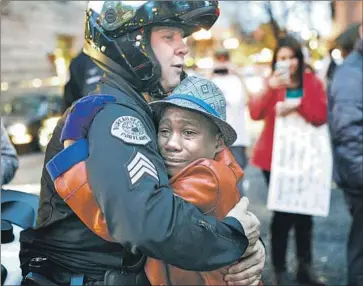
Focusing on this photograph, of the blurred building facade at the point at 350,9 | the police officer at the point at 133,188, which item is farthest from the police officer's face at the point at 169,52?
the blurred building facade at the point at 350,9

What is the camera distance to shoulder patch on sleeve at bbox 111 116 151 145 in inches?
61.2

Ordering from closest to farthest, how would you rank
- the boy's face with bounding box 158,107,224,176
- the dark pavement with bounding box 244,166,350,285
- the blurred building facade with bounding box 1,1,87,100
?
the boy's face with bounding box 158,107,224,176 → the blurred building facade with bounding box 1,1,87,100 → the dark pavement with bounding box 244,166,350,285

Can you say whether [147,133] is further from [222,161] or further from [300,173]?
[300,173]

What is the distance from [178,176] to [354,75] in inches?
91.6

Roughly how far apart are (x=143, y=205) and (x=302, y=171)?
2641 millimetres

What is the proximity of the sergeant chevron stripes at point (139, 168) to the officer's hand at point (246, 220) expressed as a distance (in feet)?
0.89

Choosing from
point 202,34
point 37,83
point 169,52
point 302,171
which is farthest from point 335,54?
point 37,83

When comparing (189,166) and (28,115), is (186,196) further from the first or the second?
(28,115)

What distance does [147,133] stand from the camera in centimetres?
166

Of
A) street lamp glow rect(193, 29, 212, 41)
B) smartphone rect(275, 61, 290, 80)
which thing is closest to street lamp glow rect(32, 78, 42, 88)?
smartphone rect(275, 61, 290, 80)

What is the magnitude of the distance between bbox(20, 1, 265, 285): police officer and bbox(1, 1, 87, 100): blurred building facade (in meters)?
0.38

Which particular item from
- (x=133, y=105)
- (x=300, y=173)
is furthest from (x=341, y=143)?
(x=133, y=105)

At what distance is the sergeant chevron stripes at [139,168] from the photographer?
4.95ft

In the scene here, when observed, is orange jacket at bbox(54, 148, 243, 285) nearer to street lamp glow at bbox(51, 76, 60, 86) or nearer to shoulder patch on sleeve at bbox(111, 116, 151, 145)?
shoulder patch on sleeve at bbox(111, 116, 151, 145)
